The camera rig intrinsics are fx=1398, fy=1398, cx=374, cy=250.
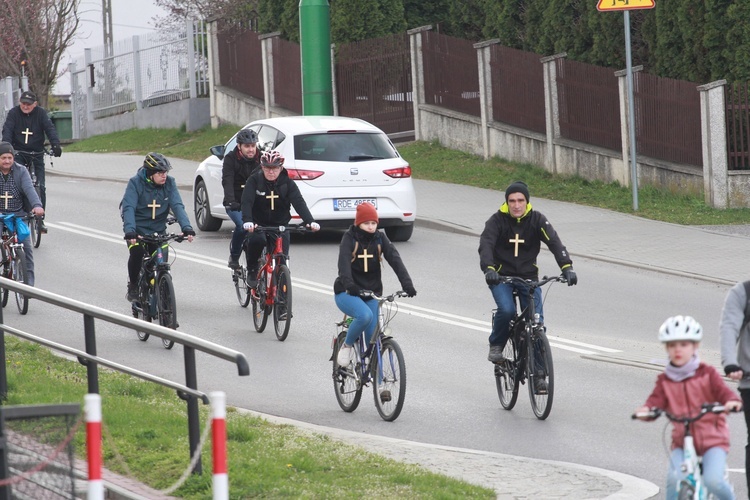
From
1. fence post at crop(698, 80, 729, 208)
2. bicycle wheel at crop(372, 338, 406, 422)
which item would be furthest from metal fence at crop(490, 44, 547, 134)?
bicycle wheel at crop(372, 338, 406, 422)

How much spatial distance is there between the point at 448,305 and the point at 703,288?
2931 millimetres

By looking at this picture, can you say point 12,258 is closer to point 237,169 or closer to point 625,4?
point 237,169

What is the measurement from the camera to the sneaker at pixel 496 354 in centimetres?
1034

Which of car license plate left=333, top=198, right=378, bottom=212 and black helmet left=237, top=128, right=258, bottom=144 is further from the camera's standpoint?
car license plate left=333, top=198, right=378, bottom=212

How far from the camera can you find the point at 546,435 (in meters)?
9.54

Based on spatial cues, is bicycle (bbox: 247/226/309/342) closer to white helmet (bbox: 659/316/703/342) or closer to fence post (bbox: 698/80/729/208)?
white helmet (bbox: 659/316/703/342)

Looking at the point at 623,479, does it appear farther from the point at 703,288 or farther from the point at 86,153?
the point at 86,153

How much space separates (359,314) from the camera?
10039mm

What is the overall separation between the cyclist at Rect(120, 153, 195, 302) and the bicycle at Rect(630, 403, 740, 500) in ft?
22.5

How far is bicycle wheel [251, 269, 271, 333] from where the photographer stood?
13.1 m

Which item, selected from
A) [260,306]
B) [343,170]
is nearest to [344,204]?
[343,170]

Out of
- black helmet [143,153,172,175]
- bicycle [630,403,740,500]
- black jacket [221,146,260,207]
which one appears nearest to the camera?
bicycle [630,403,740,500]

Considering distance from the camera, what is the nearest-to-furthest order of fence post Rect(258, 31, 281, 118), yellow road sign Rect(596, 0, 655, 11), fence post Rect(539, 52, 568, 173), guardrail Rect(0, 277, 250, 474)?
1. guardrail Rect(0, 277, 250, 474)
2. yellow road sign Rect(596, 0, 655, 11)
3. fence post Rect(539, 52, 568, 173)
4. fence post Rect(258, 31, 281, 118)

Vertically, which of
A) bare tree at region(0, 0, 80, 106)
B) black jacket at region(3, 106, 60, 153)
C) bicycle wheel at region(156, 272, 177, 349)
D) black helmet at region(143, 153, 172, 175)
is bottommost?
bicycle wheel at region(156, 272, 177, 349)
